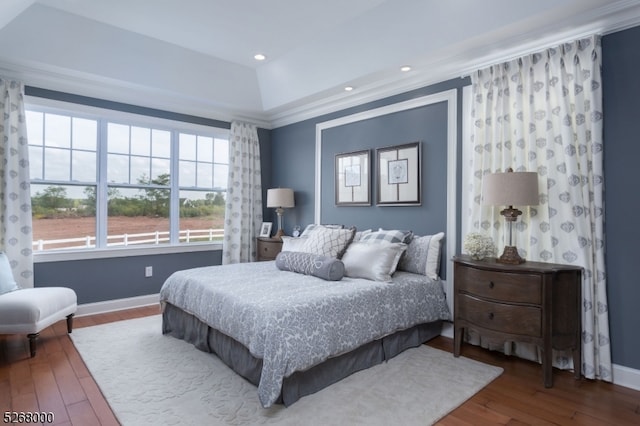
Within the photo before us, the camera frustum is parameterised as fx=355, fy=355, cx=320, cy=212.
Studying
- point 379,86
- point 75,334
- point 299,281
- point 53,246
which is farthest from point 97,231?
point 379,86

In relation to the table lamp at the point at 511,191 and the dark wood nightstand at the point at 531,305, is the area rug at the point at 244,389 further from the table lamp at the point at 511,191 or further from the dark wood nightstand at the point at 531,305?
the table lamp at the point at 511,191

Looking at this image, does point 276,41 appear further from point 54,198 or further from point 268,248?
point 54,198

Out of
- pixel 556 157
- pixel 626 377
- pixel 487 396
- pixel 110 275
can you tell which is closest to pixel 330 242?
pixel 487 396

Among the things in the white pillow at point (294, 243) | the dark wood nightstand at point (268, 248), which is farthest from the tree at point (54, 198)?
the white pillow at point (294, 243)

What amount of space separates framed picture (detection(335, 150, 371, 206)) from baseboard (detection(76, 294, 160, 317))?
265cm

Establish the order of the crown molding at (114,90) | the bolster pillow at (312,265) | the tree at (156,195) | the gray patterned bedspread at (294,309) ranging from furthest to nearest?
1. the tree at (156,195)
2. the crown molding at (114,90)
3. the bolster pillow at (312,265)
4. the gray patterned bedspread at (294,309)

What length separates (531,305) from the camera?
2.42 m

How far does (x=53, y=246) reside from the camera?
3.94 meters

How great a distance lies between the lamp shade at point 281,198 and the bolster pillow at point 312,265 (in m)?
1.53

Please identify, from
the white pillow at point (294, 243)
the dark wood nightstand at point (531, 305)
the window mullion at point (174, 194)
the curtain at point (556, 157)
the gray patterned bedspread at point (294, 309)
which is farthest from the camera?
the window mullion at point (174, 194)

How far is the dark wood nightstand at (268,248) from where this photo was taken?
4785mm

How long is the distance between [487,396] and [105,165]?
446 cm

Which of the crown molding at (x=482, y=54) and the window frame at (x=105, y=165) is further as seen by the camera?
the window frame at (x=105, y=165)

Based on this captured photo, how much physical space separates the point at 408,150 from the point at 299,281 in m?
1.83
